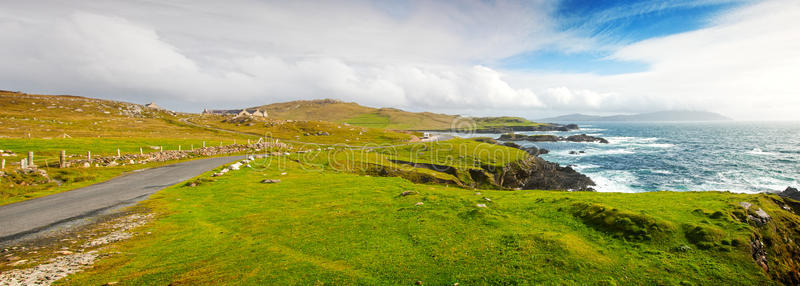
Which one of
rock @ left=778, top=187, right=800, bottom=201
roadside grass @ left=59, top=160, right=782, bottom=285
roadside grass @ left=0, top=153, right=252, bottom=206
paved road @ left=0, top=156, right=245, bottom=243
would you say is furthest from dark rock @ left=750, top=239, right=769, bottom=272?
rock @ left=778, top=187, right=800, bottom=201

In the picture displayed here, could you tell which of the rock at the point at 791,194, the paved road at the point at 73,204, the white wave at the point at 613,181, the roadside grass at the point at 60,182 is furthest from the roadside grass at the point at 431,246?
the rock at the point at 791,194

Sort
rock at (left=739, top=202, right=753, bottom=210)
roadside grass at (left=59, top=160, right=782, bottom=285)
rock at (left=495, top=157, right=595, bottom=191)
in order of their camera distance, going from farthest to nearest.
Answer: rock at (left=495, top=157, right=595, bottom=191), rock at (left=739, top=202, right=753, bottom=210), roadside grass at (left=59, top=160, right=782, bottom=285)

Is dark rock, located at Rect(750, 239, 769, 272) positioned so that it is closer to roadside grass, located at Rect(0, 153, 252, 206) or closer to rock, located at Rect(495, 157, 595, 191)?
rock, located at Rect(495, 157, 595, 191)

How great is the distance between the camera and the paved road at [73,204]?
15484mm

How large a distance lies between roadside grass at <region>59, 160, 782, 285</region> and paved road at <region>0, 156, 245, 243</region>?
13.6 feet

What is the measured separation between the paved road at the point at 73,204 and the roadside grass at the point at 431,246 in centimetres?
416

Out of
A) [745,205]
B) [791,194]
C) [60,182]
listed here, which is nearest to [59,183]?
[60,182]

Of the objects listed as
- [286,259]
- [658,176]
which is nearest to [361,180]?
[286,259]

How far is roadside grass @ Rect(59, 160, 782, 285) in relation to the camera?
9.52 m

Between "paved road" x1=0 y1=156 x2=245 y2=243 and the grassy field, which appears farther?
the grassy field

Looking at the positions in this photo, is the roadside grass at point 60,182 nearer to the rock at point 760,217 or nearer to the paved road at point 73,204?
the paved road at point 73,204

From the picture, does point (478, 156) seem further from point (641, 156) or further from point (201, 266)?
point (641, 156)

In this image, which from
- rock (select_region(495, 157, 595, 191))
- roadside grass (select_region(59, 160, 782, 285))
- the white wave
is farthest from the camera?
rock (select_region(495, 157, 595, 191))

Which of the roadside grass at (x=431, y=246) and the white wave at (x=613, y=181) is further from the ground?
the roadside grass at (x=431, y=246)
